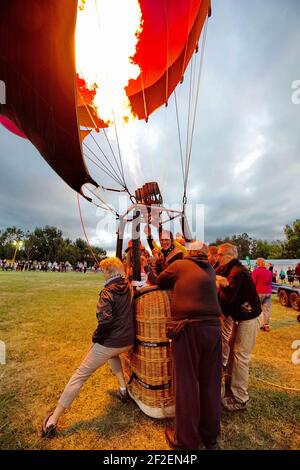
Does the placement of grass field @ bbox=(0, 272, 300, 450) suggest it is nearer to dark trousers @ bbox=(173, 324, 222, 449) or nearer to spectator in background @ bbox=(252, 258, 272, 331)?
dark trousers @ bbox=(173, 324, 222, 449)

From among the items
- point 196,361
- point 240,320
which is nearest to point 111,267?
point 196,361

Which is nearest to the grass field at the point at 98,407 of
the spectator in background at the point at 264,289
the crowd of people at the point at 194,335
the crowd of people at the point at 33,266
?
the crowd of people at the point at 194,335

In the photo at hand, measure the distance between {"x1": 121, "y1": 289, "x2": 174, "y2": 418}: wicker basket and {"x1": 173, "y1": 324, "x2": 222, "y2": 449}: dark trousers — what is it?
0.42 metres

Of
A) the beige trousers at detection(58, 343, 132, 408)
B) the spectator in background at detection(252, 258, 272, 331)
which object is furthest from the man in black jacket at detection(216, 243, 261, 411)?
the spectator in background at detection(252, 258, 272, 331)

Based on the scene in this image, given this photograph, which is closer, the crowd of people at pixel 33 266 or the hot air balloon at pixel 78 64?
the hot air balloon at pixel 78 64

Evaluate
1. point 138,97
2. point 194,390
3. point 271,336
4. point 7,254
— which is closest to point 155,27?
point 138,97

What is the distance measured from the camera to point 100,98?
4.93 m

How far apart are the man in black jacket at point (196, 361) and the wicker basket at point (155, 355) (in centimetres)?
29

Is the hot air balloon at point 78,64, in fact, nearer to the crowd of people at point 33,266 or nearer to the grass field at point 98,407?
the grass field at point 98,407

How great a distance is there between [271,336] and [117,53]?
7.92 metres

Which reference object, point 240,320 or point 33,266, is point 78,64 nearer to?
point 240,320

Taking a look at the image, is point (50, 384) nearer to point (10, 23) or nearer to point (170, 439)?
point (170, 439)

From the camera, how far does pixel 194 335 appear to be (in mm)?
2051

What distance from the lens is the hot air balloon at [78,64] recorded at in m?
2.81
